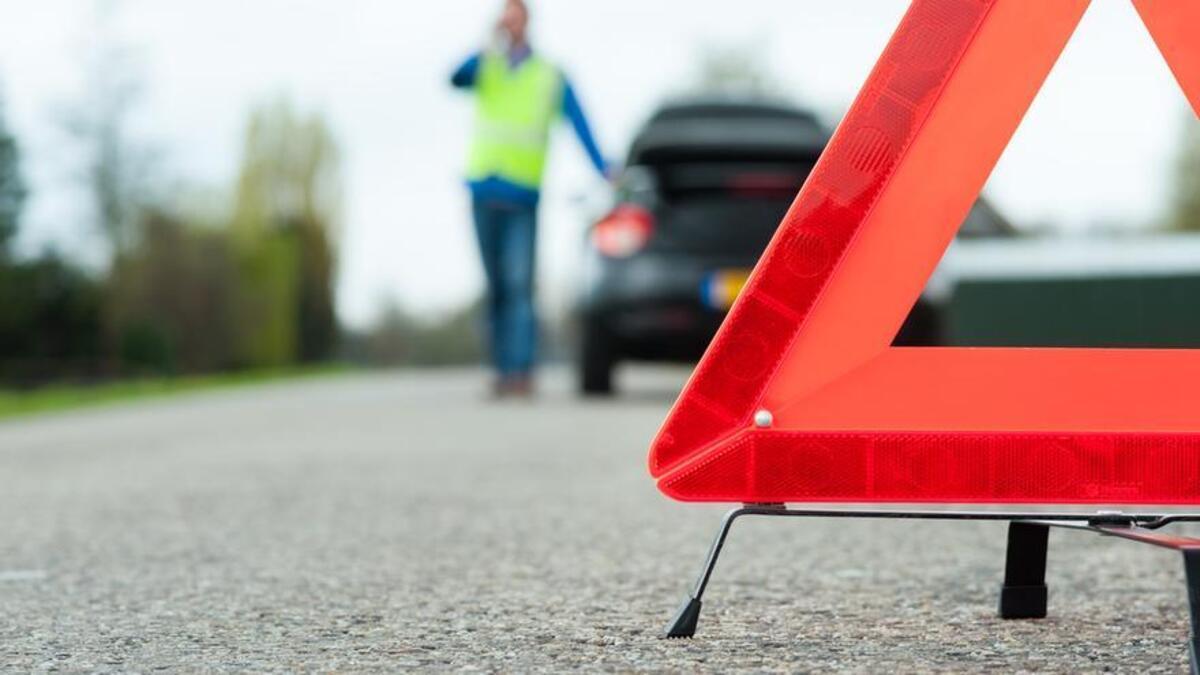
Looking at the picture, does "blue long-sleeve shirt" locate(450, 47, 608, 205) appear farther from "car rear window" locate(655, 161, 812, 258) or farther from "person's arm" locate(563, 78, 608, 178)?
"car rear window" locate(655, 161, 812, 258)

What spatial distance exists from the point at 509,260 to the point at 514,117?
970 mm

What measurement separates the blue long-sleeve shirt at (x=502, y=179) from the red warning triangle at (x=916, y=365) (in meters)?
6.97

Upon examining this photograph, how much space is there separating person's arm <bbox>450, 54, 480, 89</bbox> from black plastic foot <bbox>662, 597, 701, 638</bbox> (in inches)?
298

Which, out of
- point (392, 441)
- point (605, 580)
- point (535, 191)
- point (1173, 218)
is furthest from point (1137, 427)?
point (1173, 218)

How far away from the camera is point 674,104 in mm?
11375

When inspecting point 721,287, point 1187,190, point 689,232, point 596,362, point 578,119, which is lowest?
point 596,362

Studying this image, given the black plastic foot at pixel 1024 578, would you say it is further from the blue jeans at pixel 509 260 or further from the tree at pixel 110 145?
the tree at pixel 110 145

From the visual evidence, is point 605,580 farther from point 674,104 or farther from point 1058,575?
point 674,104

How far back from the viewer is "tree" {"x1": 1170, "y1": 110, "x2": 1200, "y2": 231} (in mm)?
37844

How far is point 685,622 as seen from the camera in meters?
2.70

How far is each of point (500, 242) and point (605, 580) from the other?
23.7ft

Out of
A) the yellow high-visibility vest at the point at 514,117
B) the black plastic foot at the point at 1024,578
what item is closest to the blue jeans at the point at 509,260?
the yellow high-visibility vest at the point at 514,117

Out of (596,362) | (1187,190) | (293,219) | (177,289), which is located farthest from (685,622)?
(293,219)

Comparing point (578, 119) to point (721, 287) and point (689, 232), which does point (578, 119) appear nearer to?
point (689, 232)
